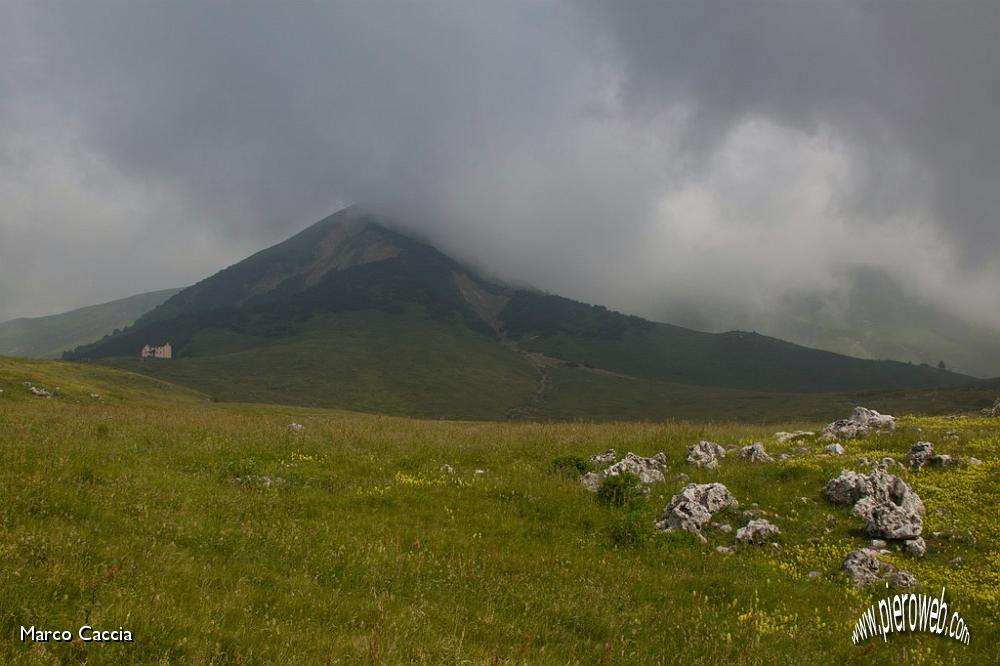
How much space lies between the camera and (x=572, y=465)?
17.5 metres

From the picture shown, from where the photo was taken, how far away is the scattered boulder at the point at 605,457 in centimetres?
1866

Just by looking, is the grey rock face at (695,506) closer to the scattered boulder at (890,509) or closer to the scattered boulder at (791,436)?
the scattered boulder at (890,509)

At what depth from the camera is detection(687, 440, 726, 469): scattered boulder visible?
1748 centimetres

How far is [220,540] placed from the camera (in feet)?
29.5

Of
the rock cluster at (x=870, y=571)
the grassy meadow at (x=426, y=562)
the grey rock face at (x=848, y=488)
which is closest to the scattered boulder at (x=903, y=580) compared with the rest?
the rock cluster at (x=870, y=571)

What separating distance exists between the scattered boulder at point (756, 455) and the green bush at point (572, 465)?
16.8ft

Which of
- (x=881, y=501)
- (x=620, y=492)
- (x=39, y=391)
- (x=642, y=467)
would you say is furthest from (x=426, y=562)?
(x=39, y=391)

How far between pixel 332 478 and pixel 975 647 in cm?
1369

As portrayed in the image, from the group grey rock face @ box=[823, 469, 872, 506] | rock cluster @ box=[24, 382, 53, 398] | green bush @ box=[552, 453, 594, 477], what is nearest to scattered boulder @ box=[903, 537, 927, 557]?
grey rock face @ box=[823, 469, 872, 506]

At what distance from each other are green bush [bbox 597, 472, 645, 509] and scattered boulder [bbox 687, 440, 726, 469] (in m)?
4.15

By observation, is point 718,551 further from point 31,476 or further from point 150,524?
point 31,476

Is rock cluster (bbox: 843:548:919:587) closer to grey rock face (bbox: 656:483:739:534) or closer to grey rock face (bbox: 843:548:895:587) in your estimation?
grey rock face (bbox: 843:548:895:587)

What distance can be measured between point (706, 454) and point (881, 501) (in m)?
5.92

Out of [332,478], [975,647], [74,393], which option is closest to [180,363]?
[74,393]
